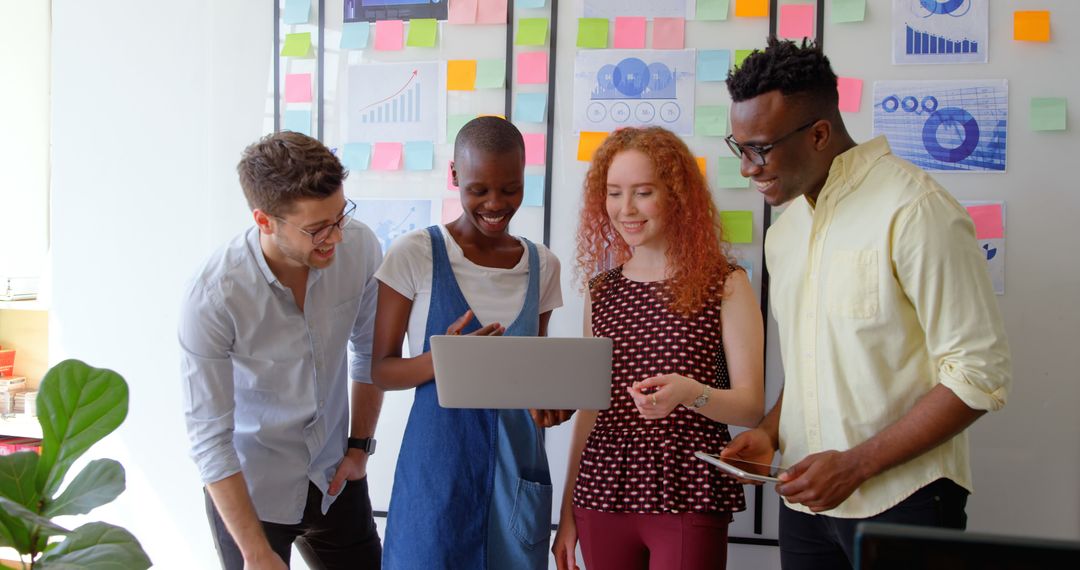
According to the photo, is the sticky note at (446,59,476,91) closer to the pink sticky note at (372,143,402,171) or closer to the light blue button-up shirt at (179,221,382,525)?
the pink sticky note at (372,143,402,171)

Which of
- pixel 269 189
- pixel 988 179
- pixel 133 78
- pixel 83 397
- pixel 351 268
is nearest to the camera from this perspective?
pixel 83 397

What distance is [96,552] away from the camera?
875 millimetres

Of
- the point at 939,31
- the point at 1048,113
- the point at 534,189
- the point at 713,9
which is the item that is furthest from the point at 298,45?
the point at 1048,113

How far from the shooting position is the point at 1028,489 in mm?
2195

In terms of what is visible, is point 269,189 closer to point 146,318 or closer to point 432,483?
point 432,483

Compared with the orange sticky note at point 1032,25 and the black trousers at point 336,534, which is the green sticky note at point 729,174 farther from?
the black trousers at point 336,534

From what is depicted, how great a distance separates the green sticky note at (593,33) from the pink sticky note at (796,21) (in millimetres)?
481

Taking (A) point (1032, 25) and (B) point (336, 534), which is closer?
(B) point (336, 534)

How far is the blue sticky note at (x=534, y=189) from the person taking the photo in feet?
8.00

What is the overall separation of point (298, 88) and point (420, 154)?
456 mm

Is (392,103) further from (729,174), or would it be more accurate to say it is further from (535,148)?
(729,174)

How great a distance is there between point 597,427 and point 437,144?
1.09 metres

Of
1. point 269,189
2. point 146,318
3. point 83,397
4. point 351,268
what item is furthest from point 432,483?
point 146,318

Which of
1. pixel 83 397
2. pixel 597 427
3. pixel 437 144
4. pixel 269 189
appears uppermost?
pixel 437 144
